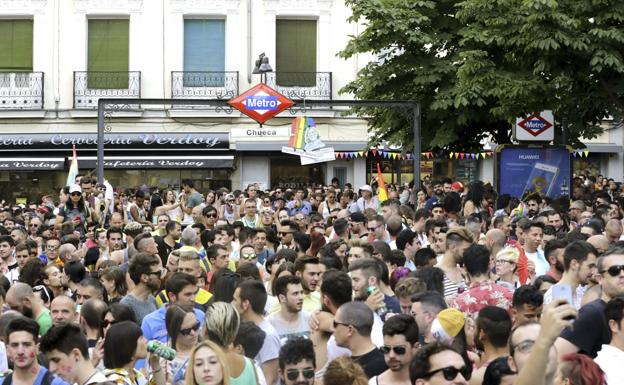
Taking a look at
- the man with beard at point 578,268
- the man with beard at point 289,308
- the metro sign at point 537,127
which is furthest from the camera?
the metro sign at point 537,127

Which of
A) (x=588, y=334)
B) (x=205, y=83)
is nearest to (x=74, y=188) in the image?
(x=205, y=83)

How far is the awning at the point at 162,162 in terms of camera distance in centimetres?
3122

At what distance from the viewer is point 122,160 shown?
3139 cm

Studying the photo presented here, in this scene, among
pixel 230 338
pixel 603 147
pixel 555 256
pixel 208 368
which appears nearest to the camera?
pixel 208 368

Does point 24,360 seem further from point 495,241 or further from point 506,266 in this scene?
point 495,241

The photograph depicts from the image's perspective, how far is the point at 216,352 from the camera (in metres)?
6.28

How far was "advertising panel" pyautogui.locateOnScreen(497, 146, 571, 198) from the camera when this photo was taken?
19734 millimetres

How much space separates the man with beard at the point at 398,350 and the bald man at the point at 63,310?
10.2 feet

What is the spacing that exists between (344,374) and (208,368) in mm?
783

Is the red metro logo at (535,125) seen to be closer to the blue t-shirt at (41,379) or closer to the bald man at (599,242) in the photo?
the bald man at (599,242)

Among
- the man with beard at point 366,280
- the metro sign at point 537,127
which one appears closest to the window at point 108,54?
the metro sign at point 537,127

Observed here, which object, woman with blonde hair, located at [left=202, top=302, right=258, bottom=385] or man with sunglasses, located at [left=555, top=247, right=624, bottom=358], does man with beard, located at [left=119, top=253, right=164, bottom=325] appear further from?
man with sunglasses, located at [left=555, top=247, right=624, bottom=358]

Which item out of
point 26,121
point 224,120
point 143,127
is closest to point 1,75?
point 26,121

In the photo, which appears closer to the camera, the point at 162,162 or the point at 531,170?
the point at 531,170
